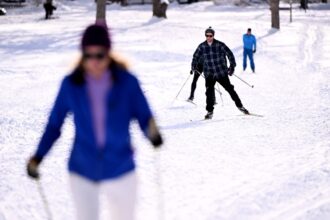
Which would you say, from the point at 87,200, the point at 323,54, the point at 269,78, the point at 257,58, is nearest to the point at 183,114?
the point at 269,78

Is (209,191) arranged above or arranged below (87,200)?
below

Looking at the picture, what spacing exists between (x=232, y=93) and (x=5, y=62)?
980cm

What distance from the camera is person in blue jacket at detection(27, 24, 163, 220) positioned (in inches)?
110

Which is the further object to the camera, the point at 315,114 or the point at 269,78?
the point at 269,78

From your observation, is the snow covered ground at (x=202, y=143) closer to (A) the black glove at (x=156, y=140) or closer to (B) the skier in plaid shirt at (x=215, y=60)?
(A) the black glove at (x=156, y=140)

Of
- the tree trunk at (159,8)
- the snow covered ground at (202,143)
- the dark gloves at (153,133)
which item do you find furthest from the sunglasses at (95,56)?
the tree trunk at (159,8)

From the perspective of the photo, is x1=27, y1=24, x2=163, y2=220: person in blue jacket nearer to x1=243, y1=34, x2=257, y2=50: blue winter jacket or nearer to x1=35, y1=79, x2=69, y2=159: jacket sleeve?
x1=35, y1=79, x2=69, y2=159: jacket sleeve

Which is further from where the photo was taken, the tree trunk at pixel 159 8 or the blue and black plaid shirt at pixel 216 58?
the tree trunk at pixel 159 8

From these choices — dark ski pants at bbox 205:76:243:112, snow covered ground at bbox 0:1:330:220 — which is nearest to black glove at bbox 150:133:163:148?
snow covered ground at bbox 0:1:330:220

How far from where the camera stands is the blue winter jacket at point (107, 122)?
280 cm

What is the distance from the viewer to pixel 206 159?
22.2ft

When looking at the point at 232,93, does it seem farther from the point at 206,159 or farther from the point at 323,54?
the point at 323,54

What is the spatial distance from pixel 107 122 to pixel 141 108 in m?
0.23

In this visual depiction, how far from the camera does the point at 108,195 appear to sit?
9.71ft
